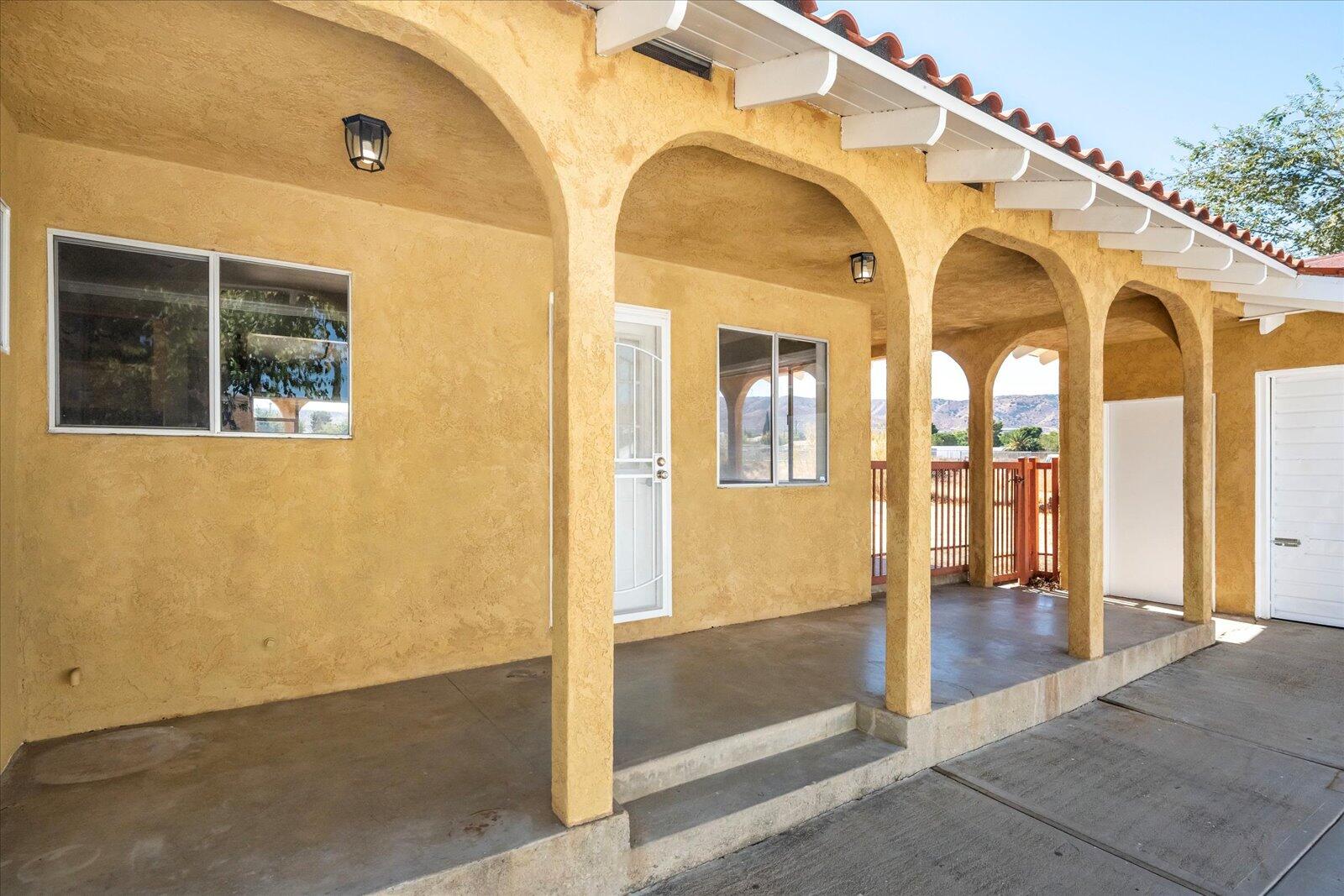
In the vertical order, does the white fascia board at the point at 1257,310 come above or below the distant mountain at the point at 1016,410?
below

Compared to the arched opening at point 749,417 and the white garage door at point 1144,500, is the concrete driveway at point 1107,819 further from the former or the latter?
the white garage door at point 1144,500

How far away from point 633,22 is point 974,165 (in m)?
1.95

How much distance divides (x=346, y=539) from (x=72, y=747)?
142 centimetres

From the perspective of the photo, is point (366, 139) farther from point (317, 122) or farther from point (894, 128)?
point (894, 128)

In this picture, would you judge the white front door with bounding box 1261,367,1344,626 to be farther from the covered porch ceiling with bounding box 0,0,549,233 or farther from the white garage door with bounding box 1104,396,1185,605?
the covered porch ceiling with bounding box 0,0,549,233

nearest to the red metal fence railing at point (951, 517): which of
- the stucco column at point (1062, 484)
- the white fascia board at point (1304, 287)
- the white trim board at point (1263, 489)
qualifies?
the stucco column at point (1062, 484)

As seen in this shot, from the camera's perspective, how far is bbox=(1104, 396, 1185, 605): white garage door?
7016mm

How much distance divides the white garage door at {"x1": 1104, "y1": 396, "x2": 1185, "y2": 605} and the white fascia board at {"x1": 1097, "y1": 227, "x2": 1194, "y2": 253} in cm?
329

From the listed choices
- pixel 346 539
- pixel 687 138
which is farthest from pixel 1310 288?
pixel 346 539

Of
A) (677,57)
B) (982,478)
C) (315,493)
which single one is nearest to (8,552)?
(315,493)

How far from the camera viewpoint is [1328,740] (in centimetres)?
388

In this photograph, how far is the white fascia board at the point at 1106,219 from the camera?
13.3 feet

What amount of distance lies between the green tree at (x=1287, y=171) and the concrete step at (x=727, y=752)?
16.3 m

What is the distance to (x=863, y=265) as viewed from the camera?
16.0 ft
